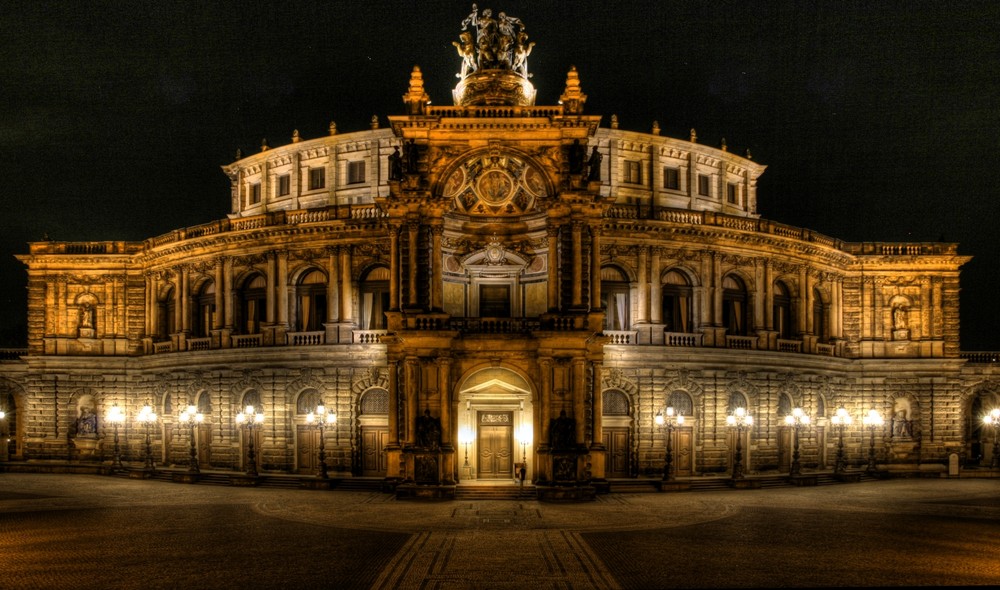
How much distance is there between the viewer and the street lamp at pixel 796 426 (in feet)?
166

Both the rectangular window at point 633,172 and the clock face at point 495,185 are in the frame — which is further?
the rectangular window at point 633,172

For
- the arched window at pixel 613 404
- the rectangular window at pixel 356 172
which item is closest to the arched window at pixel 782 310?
the arched window at pixel 613 404

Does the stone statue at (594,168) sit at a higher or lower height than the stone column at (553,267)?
higher

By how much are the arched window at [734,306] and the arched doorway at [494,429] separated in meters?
14.6

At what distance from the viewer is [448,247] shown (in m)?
47.9

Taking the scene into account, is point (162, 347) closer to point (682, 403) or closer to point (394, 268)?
point (394, 268)

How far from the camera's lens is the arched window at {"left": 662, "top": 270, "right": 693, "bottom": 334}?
52406 mm

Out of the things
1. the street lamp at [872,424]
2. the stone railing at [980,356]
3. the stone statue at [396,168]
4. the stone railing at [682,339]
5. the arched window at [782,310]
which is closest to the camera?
the stone statue at [396,168]

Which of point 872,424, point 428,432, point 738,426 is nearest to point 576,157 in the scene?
point 428,432

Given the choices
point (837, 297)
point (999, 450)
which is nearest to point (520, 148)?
point (837, 297)

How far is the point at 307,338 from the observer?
5241cm

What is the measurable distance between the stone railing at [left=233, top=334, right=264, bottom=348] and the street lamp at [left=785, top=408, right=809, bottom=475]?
1161 inches

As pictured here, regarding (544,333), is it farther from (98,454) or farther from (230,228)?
(98,454)

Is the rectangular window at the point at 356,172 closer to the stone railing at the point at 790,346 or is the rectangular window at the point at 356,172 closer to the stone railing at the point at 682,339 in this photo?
the stone railing at the point at 682,339
